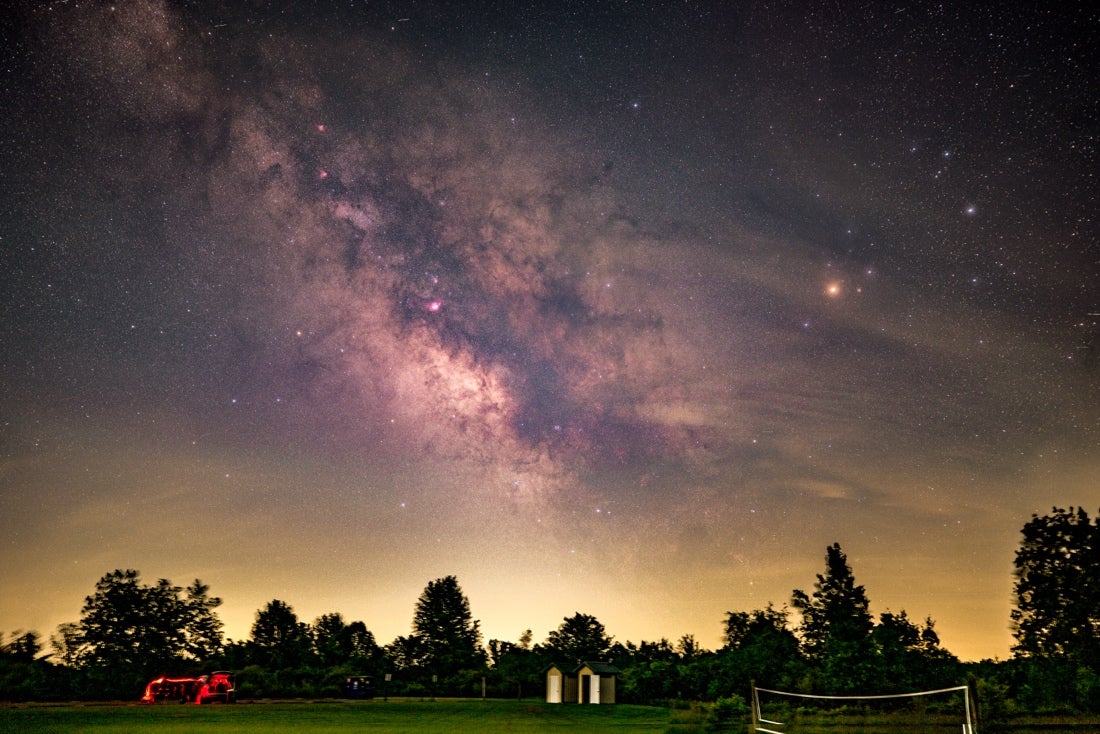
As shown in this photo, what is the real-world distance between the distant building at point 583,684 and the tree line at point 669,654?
1.65 metres

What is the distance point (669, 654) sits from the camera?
83.1 metres

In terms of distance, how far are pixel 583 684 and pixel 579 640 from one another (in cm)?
4320

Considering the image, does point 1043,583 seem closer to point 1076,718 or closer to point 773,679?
point 1076,718

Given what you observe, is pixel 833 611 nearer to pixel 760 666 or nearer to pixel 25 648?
pixel 760 666

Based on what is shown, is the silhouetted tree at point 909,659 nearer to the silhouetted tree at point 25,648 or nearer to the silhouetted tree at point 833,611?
the silhouetted tree at point 833,611

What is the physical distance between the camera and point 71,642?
72.5 meters

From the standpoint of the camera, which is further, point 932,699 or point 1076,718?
point 932,699

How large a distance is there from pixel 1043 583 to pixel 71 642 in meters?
85.5

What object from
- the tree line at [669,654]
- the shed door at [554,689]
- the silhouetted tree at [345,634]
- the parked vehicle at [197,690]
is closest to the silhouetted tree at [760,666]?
the tree line at [669,654]

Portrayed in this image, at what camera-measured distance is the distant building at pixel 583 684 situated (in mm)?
59834

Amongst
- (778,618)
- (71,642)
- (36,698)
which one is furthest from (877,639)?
(71,642)

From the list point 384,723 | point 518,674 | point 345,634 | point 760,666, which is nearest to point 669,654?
point 518,674

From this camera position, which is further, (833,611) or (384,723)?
(833,611)

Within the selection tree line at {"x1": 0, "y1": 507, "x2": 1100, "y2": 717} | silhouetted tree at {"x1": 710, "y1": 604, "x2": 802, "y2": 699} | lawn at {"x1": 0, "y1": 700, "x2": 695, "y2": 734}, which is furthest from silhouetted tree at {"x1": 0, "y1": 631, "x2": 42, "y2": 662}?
silhouetted tree at {"x1": 710, "y1": 604, "x2": 802, "y2": 699}
